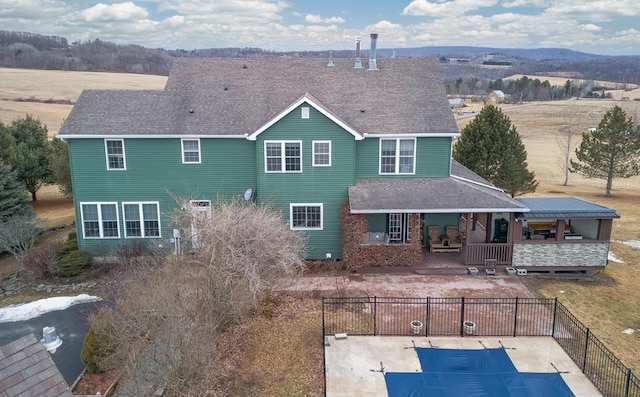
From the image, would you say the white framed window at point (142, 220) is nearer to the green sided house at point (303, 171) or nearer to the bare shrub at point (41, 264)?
the green sided house at point (303, 171)

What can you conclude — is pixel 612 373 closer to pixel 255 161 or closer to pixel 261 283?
pixel 261 283

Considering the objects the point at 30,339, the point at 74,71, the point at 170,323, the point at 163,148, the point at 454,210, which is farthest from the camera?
the point at 74,71

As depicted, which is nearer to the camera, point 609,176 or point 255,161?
point 255,161

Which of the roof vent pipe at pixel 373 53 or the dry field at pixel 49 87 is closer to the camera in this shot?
the roof vent pipe at pixel 373 53

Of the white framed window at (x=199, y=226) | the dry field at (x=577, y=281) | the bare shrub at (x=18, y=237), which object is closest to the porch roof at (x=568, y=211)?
the dry field at (x=577, y=281)

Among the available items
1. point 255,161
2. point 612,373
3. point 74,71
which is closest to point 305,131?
point 255,161

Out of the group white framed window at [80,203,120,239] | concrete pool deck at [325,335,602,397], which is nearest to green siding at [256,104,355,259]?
white framed window at [80,203,120,239]

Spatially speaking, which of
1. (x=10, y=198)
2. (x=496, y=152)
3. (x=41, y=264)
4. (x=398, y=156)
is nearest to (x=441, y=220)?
(x=398, y=156)
